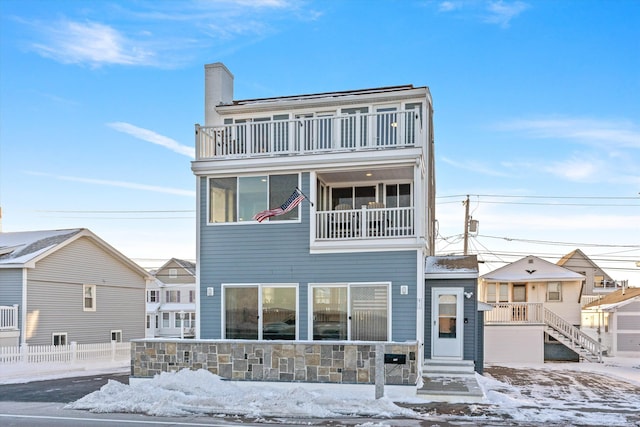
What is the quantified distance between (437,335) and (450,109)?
10.4 m

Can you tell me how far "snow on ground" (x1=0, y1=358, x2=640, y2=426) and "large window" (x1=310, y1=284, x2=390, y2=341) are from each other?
212cm

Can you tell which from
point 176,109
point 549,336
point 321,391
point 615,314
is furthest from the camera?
point 615,314

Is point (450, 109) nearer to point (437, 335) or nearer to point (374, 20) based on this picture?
point (374, 20)

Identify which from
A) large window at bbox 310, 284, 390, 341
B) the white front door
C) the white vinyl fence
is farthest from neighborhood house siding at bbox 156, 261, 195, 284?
the white front door

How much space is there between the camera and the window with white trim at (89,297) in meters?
25.0

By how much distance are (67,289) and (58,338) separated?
84.3 inches

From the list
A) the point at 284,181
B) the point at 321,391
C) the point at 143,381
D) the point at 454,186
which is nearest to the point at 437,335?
the point at 321,391

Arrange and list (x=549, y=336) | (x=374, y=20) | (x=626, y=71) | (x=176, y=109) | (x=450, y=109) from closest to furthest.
Result: (x=374, y=20)
(x=626, y=71)
(x=176, y=109)
(x=450, y=109)
(x=549, y=336)

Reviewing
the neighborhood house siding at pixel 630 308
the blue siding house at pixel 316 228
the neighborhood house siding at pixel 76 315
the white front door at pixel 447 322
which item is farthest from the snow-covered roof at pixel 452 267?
the neighborhood house siding at pixel 630 308

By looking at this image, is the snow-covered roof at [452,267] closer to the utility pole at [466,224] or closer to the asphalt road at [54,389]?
the asphalt road at [54,389]

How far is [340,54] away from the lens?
57.9 ft

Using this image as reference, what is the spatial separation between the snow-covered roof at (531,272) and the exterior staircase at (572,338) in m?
3.88

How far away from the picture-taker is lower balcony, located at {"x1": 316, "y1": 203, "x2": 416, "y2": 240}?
14312mm

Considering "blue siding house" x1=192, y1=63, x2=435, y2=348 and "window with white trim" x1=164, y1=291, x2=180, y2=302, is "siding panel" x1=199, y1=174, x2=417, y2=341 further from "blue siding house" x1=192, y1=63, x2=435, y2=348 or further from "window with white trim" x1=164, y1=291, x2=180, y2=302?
"window with white trim" x1=164, y1=291, x2=180, y2=302
